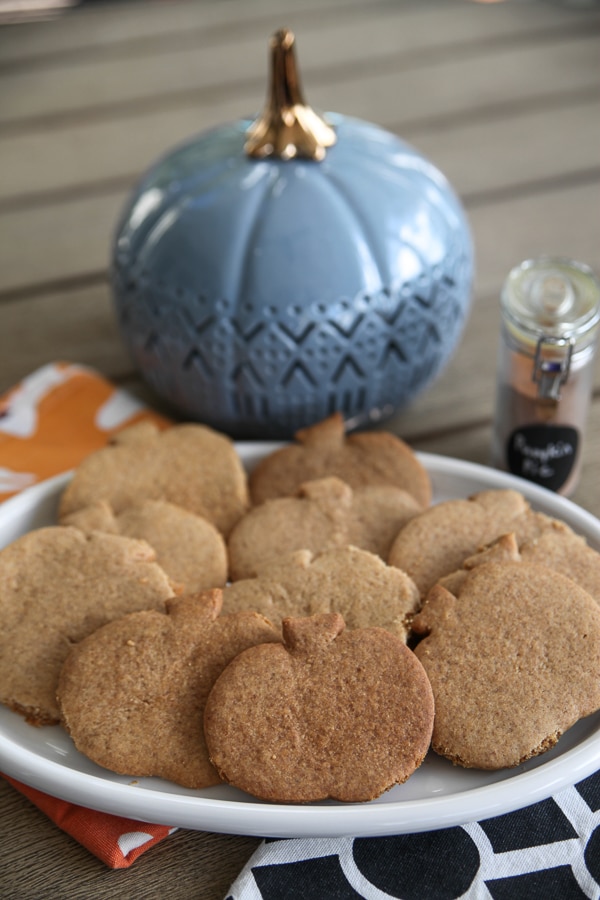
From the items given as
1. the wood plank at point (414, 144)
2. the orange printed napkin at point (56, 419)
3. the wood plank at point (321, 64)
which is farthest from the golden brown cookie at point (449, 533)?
the wood plank at point (321, 64)

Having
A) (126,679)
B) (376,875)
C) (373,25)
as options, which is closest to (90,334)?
(126,679)

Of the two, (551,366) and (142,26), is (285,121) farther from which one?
(142,26)

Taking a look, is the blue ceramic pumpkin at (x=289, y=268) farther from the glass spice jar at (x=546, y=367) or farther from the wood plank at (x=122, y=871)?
the wood plank at (x=122, y=871)

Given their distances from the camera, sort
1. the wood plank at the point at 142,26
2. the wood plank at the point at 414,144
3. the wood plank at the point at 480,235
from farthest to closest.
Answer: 1. the wood plank at the point at 142,26
2. the wood plank at the point at 414,144
3. the wood plank at the point at 480,235

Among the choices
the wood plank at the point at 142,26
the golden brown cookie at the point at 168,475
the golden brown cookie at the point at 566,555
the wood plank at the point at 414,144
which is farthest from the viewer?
the wood plank at the point at 142,26

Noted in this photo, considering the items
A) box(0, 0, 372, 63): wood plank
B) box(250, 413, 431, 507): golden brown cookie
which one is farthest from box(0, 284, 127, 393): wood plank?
box(0, 0, 372, 63): wood plank

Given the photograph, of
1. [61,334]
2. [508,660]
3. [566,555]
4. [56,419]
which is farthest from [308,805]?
[61,334]

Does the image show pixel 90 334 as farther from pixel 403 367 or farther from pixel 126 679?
pixel 126 679

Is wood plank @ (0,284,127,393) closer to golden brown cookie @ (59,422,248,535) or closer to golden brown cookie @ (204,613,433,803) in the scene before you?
golden brown cookie @ (59,422,248,535)
